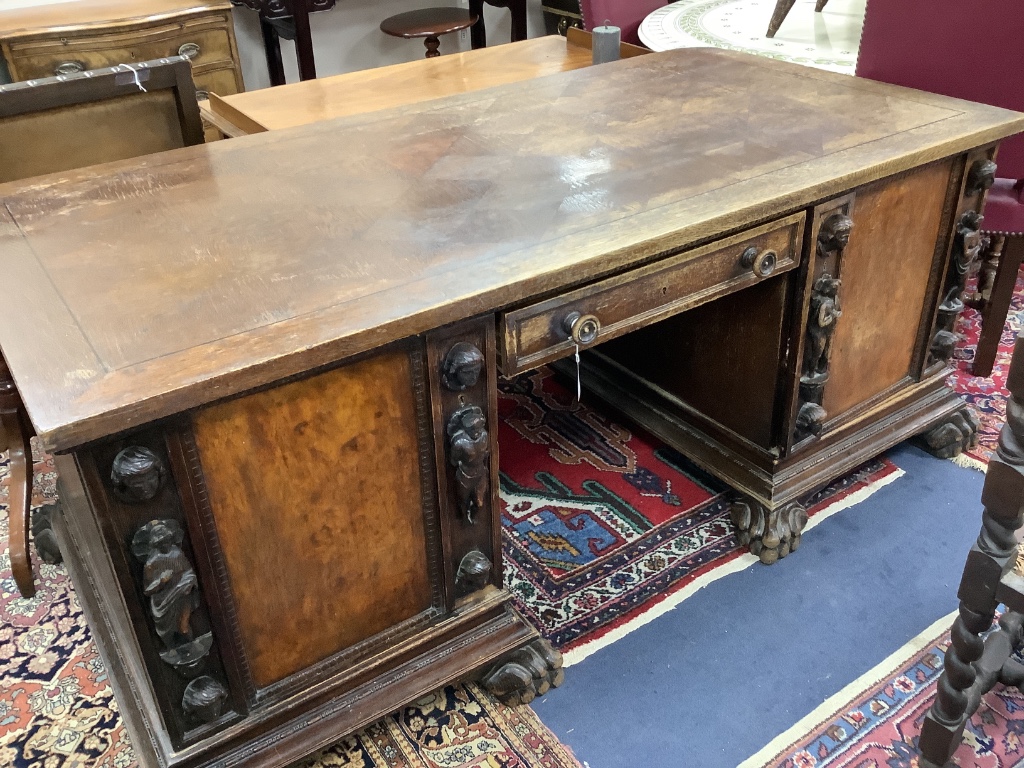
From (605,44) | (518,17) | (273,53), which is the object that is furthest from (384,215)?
(518,17)

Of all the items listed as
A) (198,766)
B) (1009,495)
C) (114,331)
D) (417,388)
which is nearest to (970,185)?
(1009,495)

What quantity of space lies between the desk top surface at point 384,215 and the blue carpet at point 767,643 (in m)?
0.73

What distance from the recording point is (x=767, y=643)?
5.10 feet

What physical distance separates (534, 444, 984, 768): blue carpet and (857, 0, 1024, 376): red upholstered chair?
2.77 feet

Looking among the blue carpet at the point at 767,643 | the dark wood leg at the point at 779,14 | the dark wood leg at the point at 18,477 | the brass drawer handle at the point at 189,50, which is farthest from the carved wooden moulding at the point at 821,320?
the brass drawer handle at the point at 189,50

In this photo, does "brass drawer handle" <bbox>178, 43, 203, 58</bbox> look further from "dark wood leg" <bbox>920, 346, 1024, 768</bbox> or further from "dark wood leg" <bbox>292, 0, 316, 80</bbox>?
"dark wood leg" <bbox>920, 346, 1024, 768</bbox>

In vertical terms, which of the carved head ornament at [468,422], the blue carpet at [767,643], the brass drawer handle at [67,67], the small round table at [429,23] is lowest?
the blue carpet at [767,643]

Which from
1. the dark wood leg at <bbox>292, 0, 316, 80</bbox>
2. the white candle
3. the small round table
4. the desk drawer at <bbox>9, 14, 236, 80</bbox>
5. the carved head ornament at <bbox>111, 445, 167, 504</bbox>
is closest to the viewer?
the carved head ornament at <bbox>111, 445, 167, 504</bbox>

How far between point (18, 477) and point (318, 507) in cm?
91

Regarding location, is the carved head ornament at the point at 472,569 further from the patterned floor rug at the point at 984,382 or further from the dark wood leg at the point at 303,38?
the dark wood leg at the point at 303,38

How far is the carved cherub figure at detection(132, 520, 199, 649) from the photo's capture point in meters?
0.99

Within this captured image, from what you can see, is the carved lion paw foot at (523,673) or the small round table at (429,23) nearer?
the carved lion paw foot at (523,673)

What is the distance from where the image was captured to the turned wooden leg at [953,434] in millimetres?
1954

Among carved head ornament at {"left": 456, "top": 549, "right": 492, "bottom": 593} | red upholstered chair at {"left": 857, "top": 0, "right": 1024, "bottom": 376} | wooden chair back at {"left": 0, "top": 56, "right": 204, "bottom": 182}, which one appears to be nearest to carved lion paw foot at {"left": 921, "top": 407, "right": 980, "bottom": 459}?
red upholstered chair at {"left": 857, "top": 0, "right": 1024, "bottom": 376}
